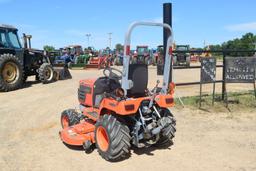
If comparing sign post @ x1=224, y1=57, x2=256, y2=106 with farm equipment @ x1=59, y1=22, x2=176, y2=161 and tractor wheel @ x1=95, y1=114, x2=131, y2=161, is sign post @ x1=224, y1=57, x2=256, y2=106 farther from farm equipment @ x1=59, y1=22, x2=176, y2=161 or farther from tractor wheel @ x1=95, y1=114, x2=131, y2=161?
tractor wheel @ x1=95, y1=114, x2=131, y2=161

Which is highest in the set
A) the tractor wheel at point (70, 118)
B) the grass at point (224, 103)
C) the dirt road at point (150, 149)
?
the tractor wheel at point (70, 118)

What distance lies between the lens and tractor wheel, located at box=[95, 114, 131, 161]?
4.87m

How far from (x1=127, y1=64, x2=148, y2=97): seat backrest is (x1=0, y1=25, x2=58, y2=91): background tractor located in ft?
25.9

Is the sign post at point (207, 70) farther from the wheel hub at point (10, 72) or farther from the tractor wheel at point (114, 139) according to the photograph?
the wheel hub at point (10, 72)

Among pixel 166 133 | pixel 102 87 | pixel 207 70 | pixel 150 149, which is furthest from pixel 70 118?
pixel 207 70

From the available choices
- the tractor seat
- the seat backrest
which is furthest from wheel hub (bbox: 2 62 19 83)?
the seat backrest

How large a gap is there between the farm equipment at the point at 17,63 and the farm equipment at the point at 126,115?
713cm

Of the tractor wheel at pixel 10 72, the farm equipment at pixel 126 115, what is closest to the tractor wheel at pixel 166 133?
the farm equipment at pixel 126 115

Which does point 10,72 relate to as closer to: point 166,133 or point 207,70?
point 207,70

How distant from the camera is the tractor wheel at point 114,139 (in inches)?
192

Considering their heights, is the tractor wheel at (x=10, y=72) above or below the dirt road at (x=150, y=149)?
above

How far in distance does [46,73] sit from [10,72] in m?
1.87

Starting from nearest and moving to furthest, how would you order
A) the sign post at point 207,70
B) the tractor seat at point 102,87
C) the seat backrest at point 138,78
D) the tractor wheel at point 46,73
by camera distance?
the seat backrest at point 138,78 < the tractor seat at point 102,87 < the sign post at point 207,70 < the tractor wheel at point 46,73

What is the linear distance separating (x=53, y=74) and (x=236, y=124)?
30.8 feet
